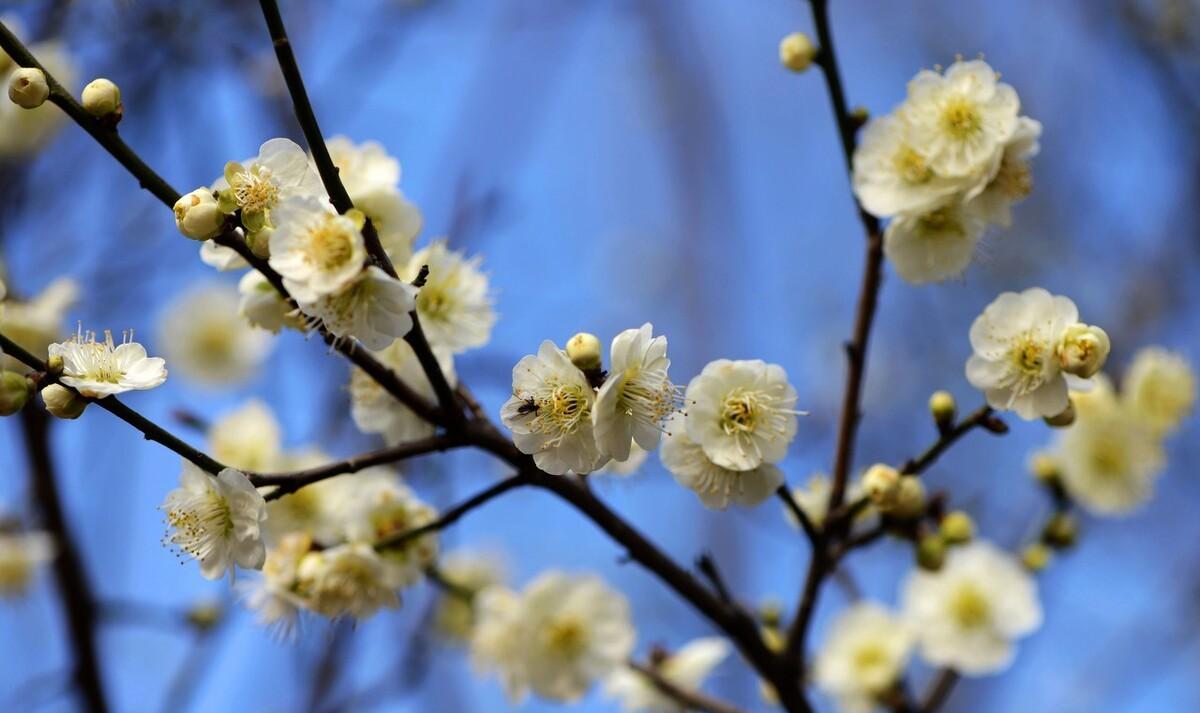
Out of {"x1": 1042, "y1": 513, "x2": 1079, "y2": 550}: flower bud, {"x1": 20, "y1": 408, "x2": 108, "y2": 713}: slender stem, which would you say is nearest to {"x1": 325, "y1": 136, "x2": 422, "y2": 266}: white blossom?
{"x1": 20, "y1": 408, "x2": 108, "y2": 713}: slender stem

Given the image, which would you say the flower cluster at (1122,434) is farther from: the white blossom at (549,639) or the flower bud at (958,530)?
the white blossom at (549,639)

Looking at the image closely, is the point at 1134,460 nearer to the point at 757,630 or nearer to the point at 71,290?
the point at 757,630

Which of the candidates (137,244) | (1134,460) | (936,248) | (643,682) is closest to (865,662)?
(643,682)

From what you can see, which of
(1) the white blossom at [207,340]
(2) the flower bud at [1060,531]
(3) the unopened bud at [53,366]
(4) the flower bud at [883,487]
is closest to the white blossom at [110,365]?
(3) the unopened bud at [53,366]

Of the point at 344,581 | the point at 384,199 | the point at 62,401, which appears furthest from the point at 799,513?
the point at 62,401

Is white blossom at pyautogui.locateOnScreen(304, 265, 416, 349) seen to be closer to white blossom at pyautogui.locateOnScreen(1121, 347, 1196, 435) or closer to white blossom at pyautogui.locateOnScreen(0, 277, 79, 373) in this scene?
white blossom at pyautogui.locateOnScreen(0, 277, 79, 373)

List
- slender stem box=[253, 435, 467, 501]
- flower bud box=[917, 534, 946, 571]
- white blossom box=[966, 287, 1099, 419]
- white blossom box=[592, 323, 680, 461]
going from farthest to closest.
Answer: flower bud box=[917, 534, 946, 571] → white blossom box=[966, 287, 1099, 419] → slender stem box=[253, 435, 467, 501] → white blossom box=[592, 323, 680, 461]
